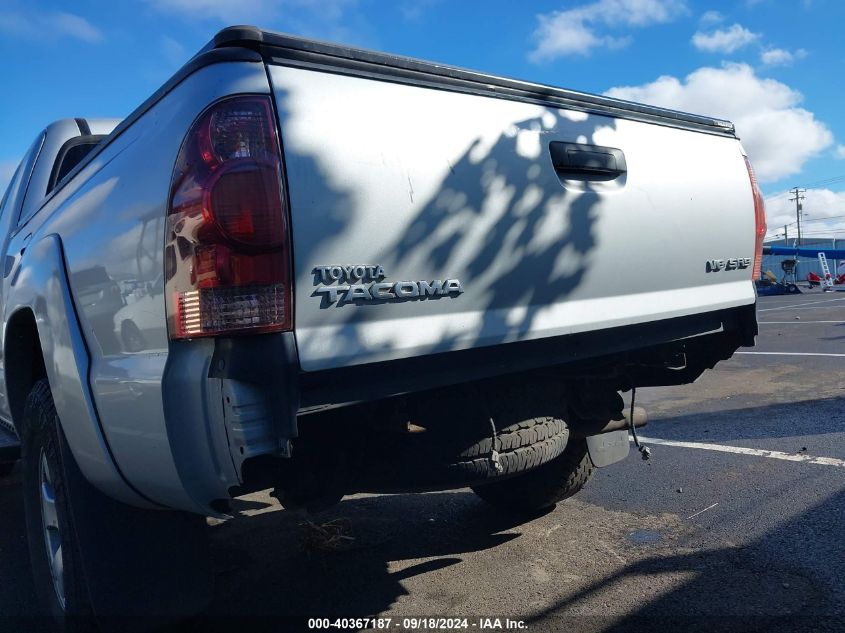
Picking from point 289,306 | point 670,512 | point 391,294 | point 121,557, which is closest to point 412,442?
point 391,294

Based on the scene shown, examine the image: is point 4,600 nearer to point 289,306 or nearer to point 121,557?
point 121,557

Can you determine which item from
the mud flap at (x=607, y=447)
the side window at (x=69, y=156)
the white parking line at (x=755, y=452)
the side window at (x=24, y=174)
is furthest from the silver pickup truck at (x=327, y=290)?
the white parking line at (x=755, y=452)

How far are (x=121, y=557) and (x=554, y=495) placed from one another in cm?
229

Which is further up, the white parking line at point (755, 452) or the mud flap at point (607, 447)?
the mud flap at point (607, 447)

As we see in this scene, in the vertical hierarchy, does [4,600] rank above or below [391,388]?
below

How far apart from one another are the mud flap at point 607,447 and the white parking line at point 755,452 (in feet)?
6.17

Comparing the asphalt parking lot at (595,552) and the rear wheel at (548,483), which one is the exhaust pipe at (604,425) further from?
the asphalt parking lot at (595,552)

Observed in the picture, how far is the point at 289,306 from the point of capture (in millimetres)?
1928

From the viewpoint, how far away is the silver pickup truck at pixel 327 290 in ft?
6.28

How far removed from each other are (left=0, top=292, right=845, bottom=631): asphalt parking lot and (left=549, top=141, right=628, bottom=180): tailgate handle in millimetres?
1775

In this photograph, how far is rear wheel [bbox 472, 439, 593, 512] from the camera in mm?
Result: 3799

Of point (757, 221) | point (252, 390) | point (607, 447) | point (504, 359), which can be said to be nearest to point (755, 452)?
point (607, 447)

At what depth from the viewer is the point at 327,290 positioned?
1.99 meters

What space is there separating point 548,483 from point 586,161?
1.91 meters
